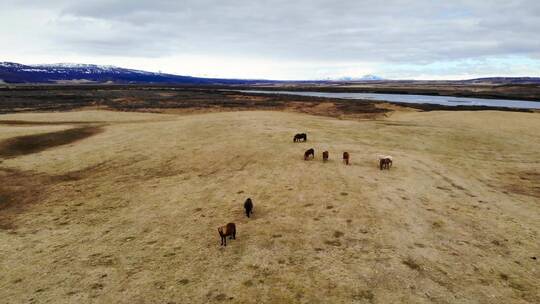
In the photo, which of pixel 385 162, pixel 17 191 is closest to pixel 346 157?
pixel 385 162

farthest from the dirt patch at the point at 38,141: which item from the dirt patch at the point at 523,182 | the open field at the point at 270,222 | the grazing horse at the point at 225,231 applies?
the dirt patch at the point at 523,182

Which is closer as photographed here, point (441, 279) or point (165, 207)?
point (441, 279)

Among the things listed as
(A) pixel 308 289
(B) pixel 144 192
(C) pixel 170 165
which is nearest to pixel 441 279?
(A) pixel 308 289

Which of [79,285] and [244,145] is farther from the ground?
[244,145]

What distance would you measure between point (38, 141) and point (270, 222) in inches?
1272

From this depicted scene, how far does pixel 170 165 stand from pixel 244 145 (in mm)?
6906

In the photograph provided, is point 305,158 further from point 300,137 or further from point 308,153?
point 300,137

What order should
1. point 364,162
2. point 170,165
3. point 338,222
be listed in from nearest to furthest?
point 338,222 → point 364,162 → point 170,165

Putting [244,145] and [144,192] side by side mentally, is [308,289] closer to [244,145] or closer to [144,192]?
[144,192]

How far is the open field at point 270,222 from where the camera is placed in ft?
45.9

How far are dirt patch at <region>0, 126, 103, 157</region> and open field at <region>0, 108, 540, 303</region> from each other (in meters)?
0.42

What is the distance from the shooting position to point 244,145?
3562cm

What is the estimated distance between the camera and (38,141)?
4119cm

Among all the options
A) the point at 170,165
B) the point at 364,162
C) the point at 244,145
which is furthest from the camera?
the point at 244,145
